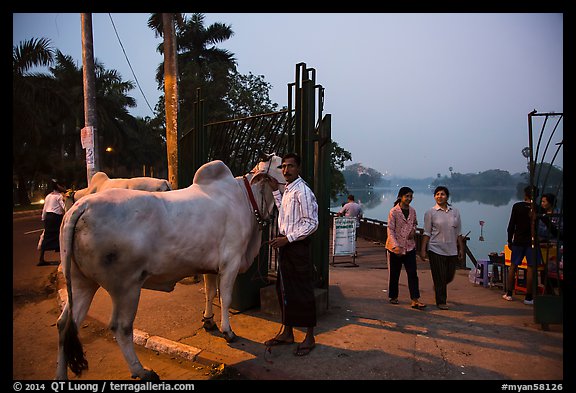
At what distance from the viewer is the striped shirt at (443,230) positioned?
5.83m

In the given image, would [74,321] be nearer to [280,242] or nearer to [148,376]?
[148,376]

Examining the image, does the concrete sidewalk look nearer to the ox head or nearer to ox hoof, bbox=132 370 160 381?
ox hoof, bbox=132 370 160 381

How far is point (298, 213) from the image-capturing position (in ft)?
13.2

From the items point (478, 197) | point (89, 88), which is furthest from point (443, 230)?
point (478, 197)

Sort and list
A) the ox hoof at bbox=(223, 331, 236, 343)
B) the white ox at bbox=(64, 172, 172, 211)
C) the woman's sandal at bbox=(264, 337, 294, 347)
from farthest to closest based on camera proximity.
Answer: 1. the white ox at bbox=(64, 172, 172, 211)
2. the ox hoof at bbox=(223, 331, 236, 343)
3. the woman's sandal at bbox=(264, 337, 294, 347)

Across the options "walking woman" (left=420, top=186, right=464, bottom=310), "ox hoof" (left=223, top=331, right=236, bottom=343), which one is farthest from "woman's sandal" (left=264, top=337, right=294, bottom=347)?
"walking woman" (left=420, top=186, right=464, bottom=310)

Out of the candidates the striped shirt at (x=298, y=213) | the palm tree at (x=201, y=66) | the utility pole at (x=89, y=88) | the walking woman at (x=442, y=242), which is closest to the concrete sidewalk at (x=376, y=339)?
the walking woman at (x=442, y=242)

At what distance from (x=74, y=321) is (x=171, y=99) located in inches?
290

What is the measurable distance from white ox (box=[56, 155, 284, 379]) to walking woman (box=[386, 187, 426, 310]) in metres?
2.58

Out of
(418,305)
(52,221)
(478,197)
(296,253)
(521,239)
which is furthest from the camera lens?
(478,197)

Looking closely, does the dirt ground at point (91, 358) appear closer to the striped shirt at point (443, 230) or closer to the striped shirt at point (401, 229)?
the striped shirt at point (401, 229)

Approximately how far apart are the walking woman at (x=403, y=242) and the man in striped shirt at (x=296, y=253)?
225 centimetres

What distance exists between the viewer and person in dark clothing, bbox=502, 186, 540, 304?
5.89 meters
